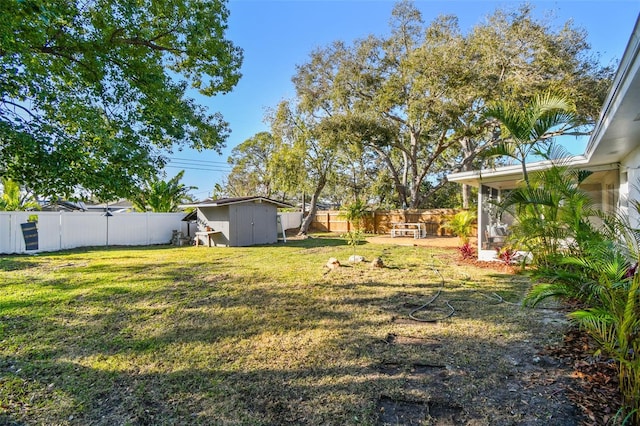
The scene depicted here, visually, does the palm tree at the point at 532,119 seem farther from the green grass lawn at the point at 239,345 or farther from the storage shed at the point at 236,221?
the storage shed at the point at 236,221

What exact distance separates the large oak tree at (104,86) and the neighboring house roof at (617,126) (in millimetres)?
5284

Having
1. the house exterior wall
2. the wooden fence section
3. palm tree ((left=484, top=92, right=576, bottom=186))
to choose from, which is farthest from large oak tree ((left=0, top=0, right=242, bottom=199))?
the wooden fence section

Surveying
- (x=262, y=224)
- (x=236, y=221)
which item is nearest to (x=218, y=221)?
(x=236, y=221)

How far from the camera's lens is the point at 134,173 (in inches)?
173

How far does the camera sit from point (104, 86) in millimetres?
5723

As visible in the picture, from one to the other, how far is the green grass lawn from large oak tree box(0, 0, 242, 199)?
1934mm

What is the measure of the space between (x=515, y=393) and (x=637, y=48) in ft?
9.23

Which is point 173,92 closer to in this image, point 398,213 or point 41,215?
point 41,215

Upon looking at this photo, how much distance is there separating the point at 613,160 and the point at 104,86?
10764mm

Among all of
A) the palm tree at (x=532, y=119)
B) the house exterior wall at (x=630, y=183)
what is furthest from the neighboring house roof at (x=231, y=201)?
the house exterior wall at (x=630, y=183)

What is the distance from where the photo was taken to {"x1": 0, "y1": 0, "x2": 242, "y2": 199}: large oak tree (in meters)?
3.64

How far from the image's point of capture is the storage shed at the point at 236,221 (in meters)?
14.2

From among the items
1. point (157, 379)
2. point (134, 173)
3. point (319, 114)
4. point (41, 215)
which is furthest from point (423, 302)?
point (319, 114)

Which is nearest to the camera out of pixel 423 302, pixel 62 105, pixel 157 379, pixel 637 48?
pixel 637 48
